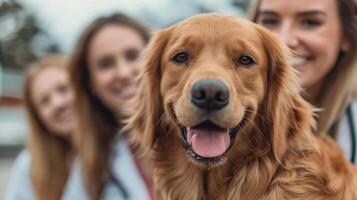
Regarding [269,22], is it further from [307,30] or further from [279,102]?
[279,102]

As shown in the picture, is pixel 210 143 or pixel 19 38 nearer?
pixel 210 143

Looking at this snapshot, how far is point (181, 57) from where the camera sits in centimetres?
316

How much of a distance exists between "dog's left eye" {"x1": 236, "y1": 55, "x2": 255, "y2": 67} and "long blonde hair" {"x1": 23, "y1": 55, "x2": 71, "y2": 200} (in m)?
3.39

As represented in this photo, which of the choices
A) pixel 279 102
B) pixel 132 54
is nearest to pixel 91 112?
pixel 132 54

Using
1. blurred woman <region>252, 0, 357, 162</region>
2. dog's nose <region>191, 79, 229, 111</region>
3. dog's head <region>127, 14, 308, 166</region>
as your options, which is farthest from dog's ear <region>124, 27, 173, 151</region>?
blurred woman <region>252, 0, 357, 162</region>

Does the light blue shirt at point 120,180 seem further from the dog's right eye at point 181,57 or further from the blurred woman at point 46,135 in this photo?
the dog's right eye at point 181,57

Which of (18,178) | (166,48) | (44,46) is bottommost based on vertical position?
(44,46)

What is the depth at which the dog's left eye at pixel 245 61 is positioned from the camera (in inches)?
120

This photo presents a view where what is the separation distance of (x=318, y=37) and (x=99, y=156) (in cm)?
207

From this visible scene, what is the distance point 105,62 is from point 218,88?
8.33 ft

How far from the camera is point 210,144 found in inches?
116

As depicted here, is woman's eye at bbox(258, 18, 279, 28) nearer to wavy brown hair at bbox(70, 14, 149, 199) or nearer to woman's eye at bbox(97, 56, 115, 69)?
woman's eye at bbox(97, 56, 115, 69)

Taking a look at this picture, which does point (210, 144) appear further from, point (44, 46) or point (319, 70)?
point (44, 46)

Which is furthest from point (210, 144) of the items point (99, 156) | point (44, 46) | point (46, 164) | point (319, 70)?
point (44, 46)
